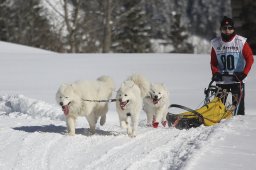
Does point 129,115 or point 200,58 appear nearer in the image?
point 129,115

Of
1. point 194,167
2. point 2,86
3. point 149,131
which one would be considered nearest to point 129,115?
point 149,131

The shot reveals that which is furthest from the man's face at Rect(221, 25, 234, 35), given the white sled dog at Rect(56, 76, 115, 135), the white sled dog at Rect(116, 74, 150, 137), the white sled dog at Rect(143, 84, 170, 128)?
the white sled dog at Rect(56, 76, 115, 135)

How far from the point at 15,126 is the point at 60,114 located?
1.67m

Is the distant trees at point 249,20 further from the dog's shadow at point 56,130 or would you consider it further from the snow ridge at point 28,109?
the dog's shadow at point 56,130

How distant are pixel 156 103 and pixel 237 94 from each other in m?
1.35

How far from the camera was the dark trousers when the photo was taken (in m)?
8.27

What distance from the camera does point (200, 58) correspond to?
17859 mm

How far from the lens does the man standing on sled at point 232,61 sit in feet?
27.1

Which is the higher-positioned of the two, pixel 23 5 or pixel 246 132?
pixel 23 5

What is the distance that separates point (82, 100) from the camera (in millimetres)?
7250

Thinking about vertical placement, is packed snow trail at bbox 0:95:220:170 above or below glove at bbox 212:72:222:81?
below

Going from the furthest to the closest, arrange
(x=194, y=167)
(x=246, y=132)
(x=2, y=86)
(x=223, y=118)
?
(x=2, y=86) < (x=223, y=118) < (x=246, y=132) < (x=194, y=167)

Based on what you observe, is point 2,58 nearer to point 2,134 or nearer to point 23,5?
point 2,134

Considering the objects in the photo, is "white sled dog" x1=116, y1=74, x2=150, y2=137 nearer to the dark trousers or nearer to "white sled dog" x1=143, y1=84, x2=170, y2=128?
"white sled dog" x1=143, y1=84, x2=170, y2=128
